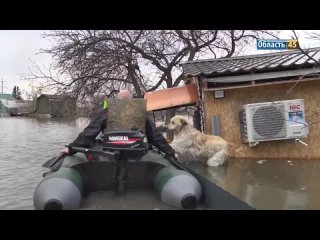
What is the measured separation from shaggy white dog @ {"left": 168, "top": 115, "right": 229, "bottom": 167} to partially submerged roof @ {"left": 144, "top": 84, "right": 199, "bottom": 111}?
1.55 metres

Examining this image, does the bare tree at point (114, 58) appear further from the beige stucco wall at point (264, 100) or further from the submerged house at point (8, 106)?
the submerged house at point (8, 106)

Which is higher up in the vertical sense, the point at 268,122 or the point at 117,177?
the point at 268,122

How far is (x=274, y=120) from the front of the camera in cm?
966

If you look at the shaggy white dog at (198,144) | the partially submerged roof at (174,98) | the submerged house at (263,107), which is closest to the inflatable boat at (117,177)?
the shaggy white dog at (198,144)

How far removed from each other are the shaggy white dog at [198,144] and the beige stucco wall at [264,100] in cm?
107

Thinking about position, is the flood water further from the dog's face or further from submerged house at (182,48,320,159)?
the dog's face

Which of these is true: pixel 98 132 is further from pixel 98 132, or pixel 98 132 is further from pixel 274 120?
pixel 274 120

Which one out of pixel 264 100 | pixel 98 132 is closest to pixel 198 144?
pixel 264 100

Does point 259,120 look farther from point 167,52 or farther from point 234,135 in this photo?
point 167,52

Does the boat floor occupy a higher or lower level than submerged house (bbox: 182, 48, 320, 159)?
lower

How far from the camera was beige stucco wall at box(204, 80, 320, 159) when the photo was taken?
33.5 feet

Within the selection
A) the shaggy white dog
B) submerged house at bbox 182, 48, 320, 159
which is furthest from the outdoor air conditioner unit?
the shaggy white dog

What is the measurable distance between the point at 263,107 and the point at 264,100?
2.93ft

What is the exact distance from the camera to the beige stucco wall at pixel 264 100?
10.2m
